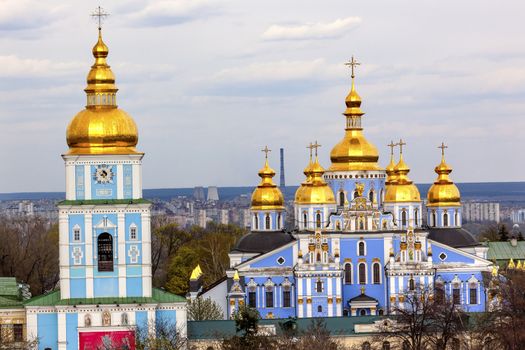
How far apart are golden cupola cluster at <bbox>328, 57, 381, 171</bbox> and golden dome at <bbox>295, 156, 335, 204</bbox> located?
1.64 m

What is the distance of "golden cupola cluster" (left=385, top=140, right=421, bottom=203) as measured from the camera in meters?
66.2

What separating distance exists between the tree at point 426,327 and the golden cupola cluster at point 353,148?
1469 cm

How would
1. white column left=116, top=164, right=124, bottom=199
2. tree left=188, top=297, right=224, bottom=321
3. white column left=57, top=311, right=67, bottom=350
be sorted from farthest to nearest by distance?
tree left=188, top=297, right=224, bottom=321 → white column left=116, top=164, right=124, bottom=199 → white column left=57, top=311, right=67, bottom=350

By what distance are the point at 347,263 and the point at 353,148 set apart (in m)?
5.52

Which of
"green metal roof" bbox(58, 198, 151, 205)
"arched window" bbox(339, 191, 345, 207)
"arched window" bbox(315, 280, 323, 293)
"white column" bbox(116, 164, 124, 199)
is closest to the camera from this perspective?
"green metal roof" bbox(58, 198, 151, 205)

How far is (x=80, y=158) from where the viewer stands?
49312mm

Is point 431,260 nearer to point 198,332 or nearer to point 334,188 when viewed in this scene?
point 334,188

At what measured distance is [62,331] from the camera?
160 ft

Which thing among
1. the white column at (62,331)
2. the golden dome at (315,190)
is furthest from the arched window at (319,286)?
the white column at (62,331)

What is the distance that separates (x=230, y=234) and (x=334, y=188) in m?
28.4

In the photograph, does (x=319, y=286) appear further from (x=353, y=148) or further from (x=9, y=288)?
(x=9, y=288)

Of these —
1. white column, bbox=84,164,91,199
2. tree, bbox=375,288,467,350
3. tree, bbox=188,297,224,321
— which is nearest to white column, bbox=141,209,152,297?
white column, bbox=84,164,91,199

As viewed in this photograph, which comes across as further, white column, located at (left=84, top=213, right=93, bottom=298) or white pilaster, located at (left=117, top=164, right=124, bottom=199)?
white pilaster, located at (left=117, top=164, right=124, bottom=199)

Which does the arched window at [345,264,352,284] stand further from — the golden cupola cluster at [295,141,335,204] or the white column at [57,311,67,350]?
the white column at [57,311,67,350]
